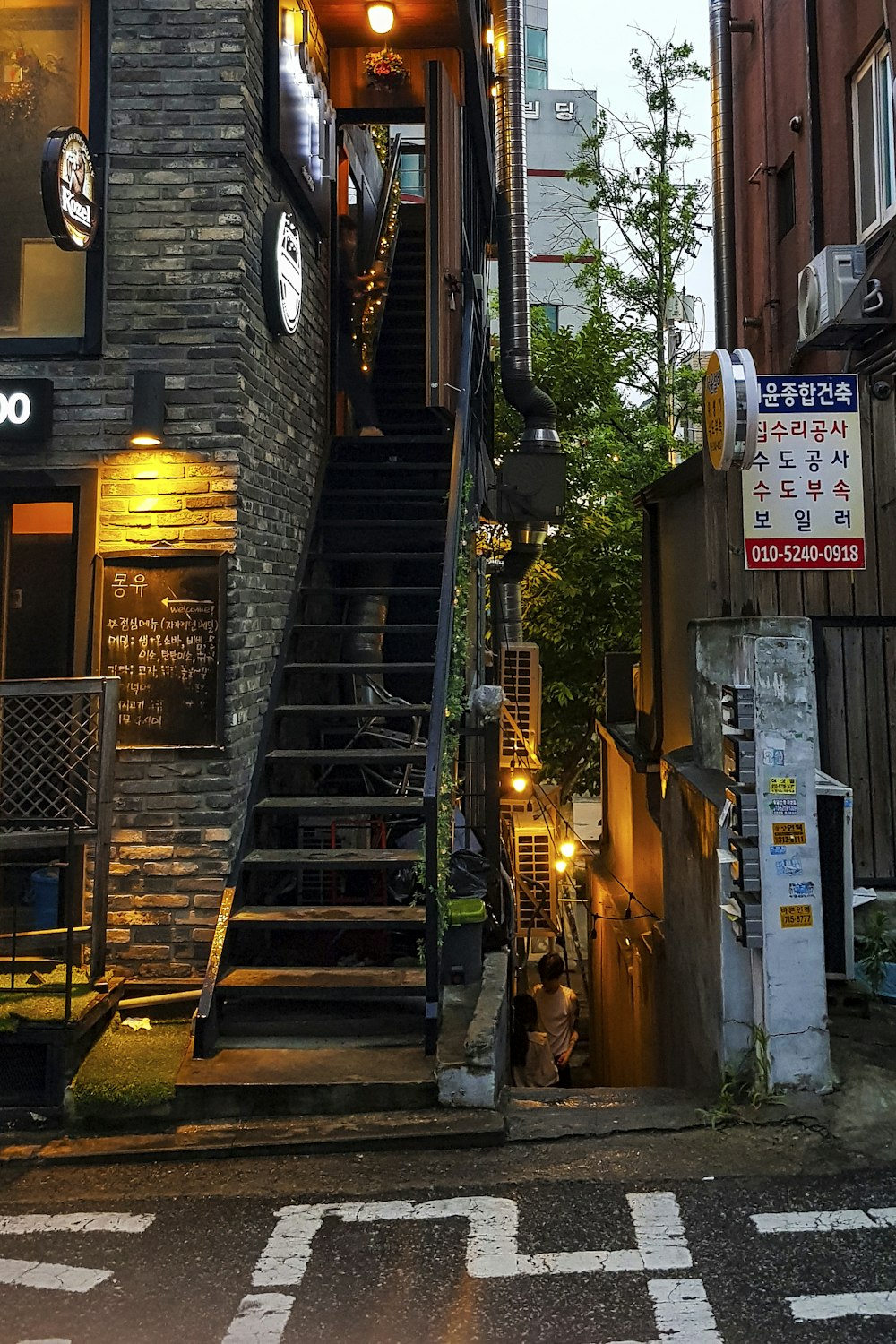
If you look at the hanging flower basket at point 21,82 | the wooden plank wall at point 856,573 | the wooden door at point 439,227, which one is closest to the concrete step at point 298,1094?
the wooden plank wall at point 856,573

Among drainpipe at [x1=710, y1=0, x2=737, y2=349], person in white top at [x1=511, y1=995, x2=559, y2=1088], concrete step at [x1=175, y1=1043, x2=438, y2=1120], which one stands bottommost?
person in white top at [x1=511, y1=995, x2=559, y2=1088]

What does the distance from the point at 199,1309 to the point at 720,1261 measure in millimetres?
1907

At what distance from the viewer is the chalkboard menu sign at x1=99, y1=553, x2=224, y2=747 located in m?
5.98

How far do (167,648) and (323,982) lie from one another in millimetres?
2212

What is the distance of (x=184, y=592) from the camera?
5988mm

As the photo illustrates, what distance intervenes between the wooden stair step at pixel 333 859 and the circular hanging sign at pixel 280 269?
363cm

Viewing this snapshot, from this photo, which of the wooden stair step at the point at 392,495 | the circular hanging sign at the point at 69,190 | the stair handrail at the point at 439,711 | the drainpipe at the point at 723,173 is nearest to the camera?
the circular hanging sign at the point at 69,190

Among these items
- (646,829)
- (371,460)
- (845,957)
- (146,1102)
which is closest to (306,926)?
(146,1102)

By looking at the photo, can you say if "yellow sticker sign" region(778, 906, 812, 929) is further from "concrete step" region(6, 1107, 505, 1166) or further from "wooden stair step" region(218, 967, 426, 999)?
"wooden stair step" region(218, 967, 426, 999)

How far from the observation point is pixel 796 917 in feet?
16.1

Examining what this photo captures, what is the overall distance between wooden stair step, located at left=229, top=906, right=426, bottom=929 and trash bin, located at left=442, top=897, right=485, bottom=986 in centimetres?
32

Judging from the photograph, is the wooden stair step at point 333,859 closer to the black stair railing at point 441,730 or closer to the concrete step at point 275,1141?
the black stair railing at point 441,730

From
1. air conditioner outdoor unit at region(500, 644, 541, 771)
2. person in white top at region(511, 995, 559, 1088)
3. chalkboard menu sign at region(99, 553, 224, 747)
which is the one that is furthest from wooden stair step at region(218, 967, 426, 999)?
air conditioner outdoor unit at region(500, 644, 541, 771)

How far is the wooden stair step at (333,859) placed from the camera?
5.80m
